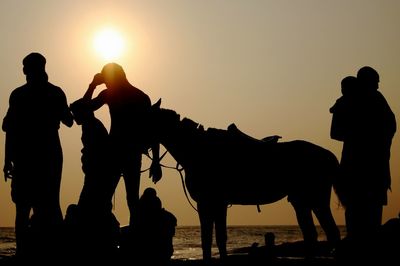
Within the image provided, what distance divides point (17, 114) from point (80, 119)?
1.06 meters

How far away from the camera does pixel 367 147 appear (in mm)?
9242

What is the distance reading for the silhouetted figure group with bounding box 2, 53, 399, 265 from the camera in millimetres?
8672

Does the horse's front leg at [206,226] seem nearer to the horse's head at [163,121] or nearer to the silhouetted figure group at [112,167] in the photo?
the silhouetted figure group at [112,167]

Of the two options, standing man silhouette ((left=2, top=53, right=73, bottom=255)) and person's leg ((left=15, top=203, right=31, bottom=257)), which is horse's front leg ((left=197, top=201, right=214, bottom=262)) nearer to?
standing man silhouette ((left=2, top=53, right=73, bottom=255))

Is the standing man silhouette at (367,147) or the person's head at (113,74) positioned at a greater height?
the person's head at (113,74)

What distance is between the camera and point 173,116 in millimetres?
11555

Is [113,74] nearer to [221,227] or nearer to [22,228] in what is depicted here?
[22,228]

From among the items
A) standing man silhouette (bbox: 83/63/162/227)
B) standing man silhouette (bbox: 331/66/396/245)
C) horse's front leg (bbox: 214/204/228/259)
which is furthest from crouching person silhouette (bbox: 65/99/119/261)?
standing man silhouette (bbox: 331/66/396/245)

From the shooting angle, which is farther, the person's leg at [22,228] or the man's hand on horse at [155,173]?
the man's hand on horse at [155,173]

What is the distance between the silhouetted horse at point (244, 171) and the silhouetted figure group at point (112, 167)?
402 millimetres

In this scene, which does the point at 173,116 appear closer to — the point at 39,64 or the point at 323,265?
the point at 39,64

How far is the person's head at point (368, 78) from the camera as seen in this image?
9117 millimetres

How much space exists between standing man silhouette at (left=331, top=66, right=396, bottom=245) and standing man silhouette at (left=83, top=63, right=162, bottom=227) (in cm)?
325

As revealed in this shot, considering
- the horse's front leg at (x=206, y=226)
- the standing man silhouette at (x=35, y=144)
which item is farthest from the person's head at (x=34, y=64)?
the horse's front leg at (x=206, y=226)
